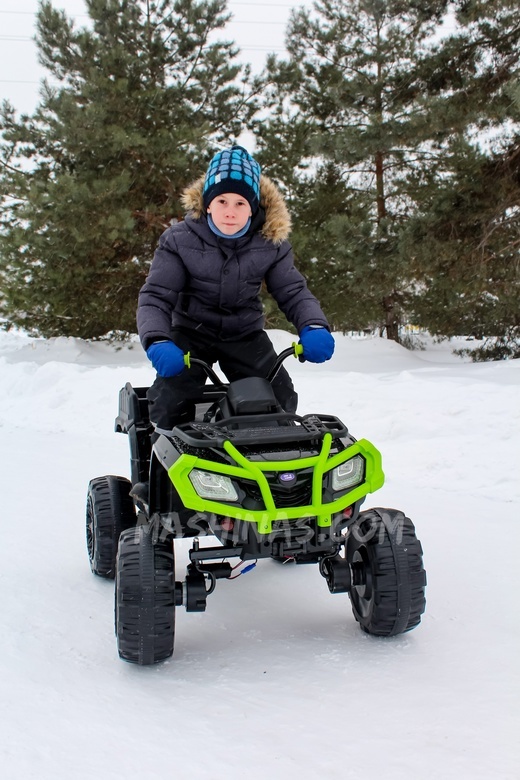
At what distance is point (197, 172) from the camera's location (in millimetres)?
14828

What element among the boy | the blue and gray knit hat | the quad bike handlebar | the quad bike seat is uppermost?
the blue and gray knit hat

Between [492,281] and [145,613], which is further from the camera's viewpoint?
[492,281]

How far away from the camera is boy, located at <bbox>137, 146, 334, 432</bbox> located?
122 inches

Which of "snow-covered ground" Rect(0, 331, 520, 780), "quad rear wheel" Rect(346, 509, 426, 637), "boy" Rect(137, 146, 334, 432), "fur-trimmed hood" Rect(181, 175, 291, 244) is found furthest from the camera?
"fur-trimmed hood" Rect(181, 175, 291, 244)

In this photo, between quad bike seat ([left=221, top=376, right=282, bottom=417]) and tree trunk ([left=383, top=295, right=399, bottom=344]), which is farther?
tree trunk ([left=383, top=295, right=399, bottom=344])

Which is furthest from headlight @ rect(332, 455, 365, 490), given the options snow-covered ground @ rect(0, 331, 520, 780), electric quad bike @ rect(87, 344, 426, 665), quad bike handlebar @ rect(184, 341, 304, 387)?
snow-covered ground @ rect(0, 331, 520, 780)

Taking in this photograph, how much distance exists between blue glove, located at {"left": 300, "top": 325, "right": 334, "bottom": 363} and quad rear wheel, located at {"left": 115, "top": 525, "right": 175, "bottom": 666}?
1.03 meters

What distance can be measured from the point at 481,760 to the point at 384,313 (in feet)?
63.5

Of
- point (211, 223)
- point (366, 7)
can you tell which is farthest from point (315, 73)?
point (211, 223)

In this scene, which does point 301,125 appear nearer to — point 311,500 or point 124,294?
point 124,294

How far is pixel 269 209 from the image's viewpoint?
3.32 metres

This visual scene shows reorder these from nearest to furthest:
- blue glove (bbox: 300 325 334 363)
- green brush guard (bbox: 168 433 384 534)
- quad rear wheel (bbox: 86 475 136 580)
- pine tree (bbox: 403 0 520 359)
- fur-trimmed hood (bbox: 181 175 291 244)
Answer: green brush guard (bbox: 168 433 384 534) < blue glove (bbox: 300 325 334 363) < fur-trimmed hood (bbox: 181 175 291 244) < quad rear wheel (bbox: 86 475 136 580) < pine tree (bbox: 403 0 520 359)

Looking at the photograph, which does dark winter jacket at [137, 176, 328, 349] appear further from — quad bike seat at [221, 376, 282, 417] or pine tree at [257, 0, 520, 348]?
pine tree at [257, 0, 520, 348]

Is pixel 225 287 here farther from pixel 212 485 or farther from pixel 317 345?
pixel 212 485
